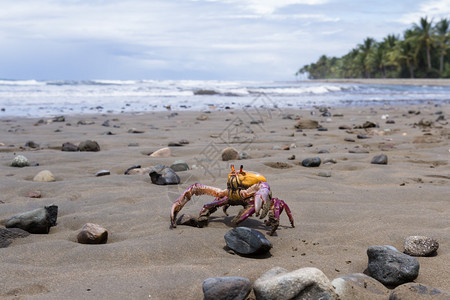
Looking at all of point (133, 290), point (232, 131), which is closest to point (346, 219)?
point (133, 290)

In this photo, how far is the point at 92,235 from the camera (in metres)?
2.59

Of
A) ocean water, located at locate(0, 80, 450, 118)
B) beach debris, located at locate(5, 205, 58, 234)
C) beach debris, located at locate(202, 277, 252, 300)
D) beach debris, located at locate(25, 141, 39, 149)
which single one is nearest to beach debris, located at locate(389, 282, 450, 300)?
beach debris, located at locate(202, 277, 252, 300)

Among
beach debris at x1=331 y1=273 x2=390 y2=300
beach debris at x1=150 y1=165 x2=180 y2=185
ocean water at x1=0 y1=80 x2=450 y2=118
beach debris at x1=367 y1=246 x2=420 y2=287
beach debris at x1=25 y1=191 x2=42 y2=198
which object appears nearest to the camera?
beach debris at x1=331 y1=273 x2=390 y2=300

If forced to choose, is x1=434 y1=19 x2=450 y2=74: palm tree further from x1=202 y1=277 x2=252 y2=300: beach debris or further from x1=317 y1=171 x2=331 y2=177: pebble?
x1=202 y1=277 x2=252 y2=300: beach debris

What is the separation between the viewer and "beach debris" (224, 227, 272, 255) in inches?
93.3

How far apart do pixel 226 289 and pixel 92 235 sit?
115 centimetres

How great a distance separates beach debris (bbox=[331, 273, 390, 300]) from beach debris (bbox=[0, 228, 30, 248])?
2017mm

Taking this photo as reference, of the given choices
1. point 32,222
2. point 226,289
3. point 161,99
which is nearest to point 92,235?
point 32,222

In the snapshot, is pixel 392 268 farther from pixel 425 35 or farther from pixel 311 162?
pixel 425 35

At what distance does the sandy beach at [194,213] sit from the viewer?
83.1 inches

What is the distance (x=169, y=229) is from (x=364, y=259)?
4.36 feet

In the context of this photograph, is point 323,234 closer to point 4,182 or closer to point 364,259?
point 364,259

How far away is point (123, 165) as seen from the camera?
5.17 meters

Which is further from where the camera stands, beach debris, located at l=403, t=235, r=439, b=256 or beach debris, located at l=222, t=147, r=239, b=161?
beach debris, located at l=222, t=147, r=239, b=161
